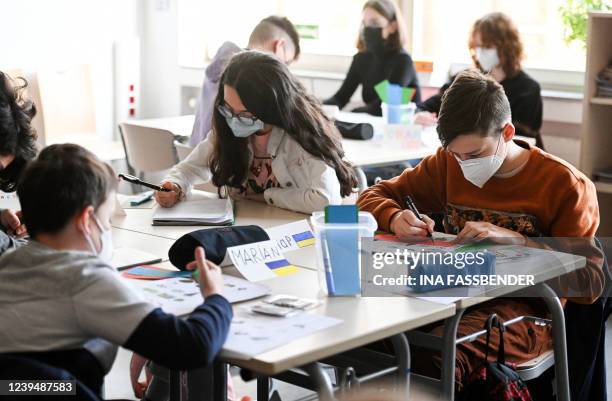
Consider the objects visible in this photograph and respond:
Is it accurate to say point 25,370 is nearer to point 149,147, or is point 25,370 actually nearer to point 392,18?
point 149,147

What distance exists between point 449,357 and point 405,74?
348 centimetres

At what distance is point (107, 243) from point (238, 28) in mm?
5153

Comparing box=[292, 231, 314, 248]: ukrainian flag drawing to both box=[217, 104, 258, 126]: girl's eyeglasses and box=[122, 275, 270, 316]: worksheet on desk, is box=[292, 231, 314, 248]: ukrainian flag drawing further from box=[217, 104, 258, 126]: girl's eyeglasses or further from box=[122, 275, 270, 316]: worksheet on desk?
box=[217, 104, 258, 126]: girl's eyeglasses

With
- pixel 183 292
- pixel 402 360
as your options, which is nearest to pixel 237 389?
pixel 402 360

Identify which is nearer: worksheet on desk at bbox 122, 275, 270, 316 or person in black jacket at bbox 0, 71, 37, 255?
worksheet on desk at bbox 122, 275, 270, 316

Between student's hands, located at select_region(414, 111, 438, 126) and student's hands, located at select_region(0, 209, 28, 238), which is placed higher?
student's hands, located at select_region(414, 111, 438, 126)

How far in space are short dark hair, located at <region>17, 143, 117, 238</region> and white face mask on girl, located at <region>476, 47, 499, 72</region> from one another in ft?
11.6

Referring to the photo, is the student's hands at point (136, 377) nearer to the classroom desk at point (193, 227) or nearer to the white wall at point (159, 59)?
the classroom desk at point (193, 227)

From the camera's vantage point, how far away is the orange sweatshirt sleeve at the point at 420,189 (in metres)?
2.75

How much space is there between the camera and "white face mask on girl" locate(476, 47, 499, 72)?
16.2 feet

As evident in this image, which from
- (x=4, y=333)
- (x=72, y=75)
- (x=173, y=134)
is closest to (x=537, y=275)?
(x=4, y=333)

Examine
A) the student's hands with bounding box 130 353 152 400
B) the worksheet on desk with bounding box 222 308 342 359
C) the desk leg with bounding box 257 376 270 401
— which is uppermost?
the worksheet on desk with bounding box 222 308 342 359

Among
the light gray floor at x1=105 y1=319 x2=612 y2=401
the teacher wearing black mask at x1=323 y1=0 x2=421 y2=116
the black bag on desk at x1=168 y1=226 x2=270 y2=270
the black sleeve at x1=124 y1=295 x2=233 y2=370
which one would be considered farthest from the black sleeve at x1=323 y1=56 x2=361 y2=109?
the black sleeve at x1=124 y1=295 x2=233 y2=370

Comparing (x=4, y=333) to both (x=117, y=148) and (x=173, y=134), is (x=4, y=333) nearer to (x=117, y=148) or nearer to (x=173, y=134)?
(x=173, y=134)
